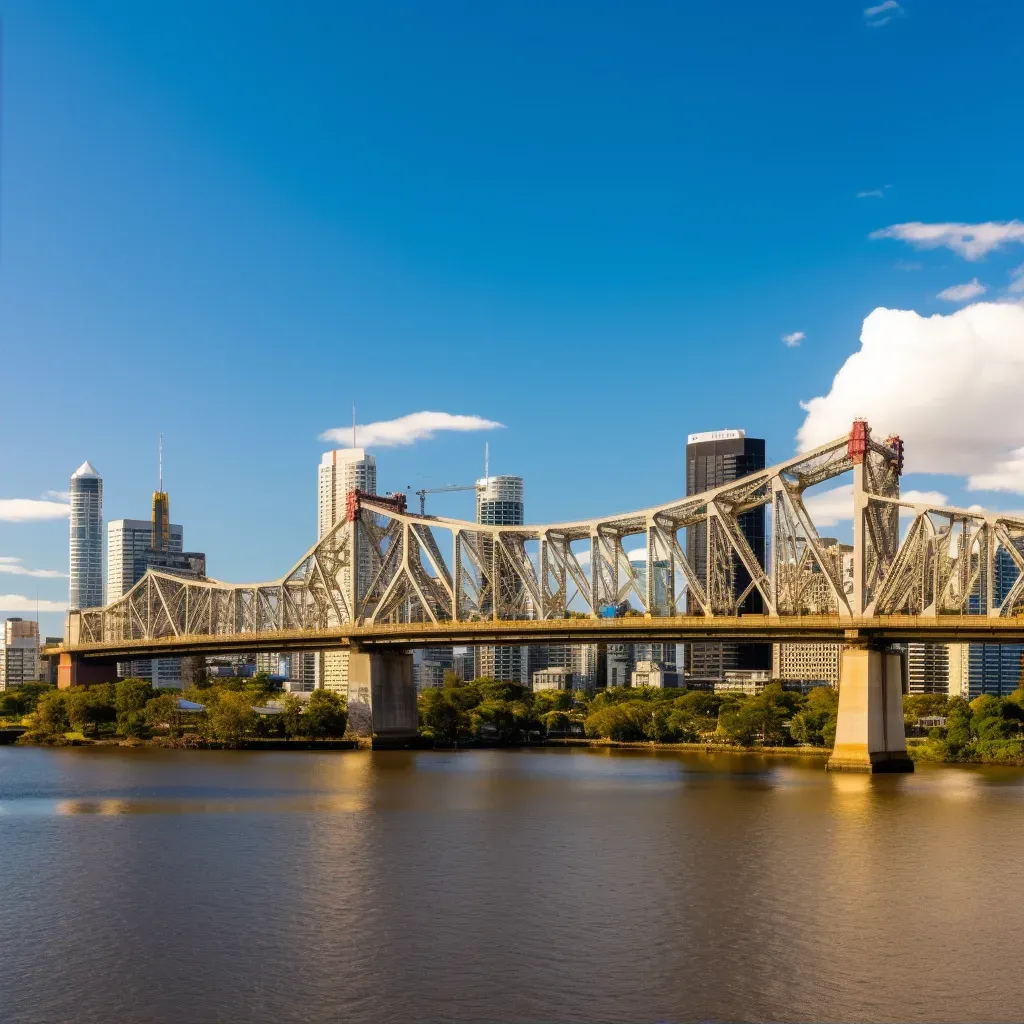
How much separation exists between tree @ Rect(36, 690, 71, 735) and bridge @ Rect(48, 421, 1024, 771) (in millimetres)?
12189

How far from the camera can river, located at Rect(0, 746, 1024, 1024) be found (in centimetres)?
2791

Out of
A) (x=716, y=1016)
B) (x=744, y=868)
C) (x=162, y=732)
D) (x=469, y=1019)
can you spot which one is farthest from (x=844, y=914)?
(x=162, y=732)

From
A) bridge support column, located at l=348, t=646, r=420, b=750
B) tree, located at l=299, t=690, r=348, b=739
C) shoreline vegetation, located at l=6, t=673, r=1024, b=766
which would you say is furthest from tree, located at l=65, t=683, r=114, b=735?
bridge support column, located at l=348, t=646, r=420, b=750

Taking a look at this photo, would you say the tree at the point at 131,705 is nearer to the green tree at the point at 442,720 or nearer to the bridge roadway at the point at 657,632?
the bridge roadway at the point at 657,632

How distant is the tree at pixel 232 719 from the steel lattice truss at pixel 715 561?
34.7ft

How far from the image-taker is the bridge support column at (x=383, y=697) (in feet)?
338

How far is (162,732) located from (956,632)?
7257cm

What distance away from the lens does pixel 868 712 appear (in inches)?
2960

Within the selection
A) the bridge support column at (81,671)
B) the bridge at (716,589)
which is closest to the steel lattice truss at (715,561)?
the bridge at (716,589)

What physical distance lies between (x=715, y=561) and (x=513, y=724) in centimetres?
4673

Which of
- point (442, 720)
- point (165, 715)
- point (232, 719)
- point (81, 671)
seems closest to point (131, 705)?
point (165, 715)

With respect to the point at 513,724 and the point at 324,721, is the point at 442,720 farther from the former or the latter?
the point at 324,721

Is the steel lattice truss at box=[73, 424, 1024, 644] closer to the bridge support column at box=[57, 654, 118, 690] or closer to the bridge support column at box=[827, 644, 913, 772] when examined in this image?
the bridge support column at box=[827, 644, 913, 772]

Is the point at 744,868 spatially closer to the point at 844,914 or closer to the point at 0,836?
the point at 844,914
